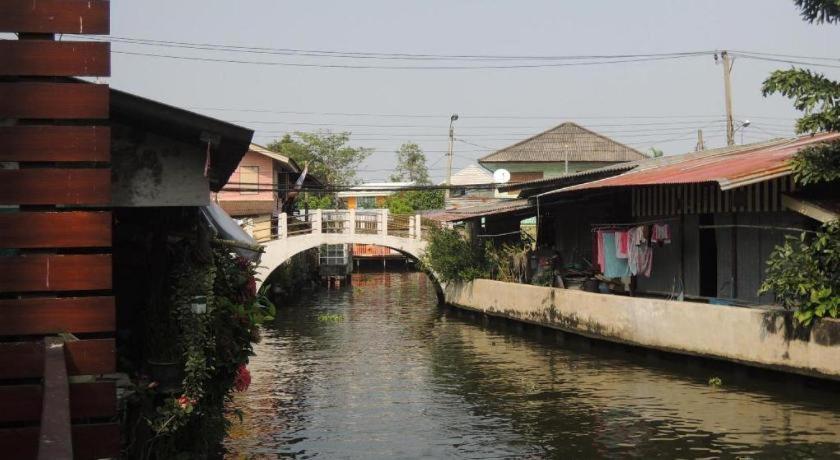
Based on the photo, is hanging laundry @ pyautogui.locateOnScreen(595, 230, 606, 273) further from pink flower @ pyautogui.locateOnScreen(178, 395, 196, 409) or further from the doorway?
pink flower @ pyautogui.locateOnScreen(178, 395, 196, 409)

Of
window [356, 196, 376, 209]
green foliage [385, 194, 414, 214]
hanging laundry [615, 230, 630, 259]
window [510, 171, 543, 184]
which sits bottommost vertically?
hanging laundry [615, 230, 630, 259]

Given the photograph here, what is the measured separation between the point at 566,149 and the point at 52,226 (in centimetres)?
3956

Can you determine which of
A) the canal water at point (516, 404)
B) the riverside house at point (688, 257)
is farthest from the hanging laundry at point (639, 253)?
the canal water at point (516, 404)

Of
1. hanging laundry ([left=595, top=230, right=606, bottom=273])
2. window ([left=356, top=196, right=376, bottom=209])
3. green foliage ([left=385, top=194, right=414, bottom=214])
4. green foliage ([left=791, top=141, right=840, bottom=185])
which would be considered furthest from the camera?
window ([left=356, top=196, right=376, bottom=209])

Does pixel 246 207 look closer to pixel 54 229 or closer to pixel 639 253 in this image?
pixel 639 253

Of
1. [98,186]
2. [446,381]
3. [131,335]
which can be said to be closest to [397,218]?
[446,381]

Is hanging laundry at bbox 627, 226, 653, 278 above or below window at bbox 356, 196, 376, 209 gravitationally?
below

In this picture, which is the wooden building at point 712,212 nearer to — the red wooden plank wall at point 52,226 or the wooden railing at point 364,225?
the wooden railing at point 364,225

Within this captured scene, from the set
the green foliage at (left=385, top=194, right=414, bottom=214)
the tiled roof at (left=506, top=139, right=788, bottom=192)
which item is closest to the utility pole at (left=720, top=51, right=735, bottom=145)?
the tiled roof at (left=506, top=139, right=788, bottom=192)

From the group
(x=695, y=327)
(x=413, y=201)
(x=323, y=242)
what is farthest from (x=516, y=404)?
(x=413, y=201)

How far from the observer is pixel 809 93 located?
40.0 ft

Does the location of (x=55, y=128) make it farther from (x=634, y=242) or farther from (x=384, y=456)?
(x=634, y=242)

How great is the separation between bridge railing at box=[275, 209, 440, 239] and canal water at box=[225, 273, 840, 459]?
30.2 ft

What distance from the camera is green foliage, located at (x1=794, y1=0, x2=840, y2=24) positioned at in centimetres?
1171
